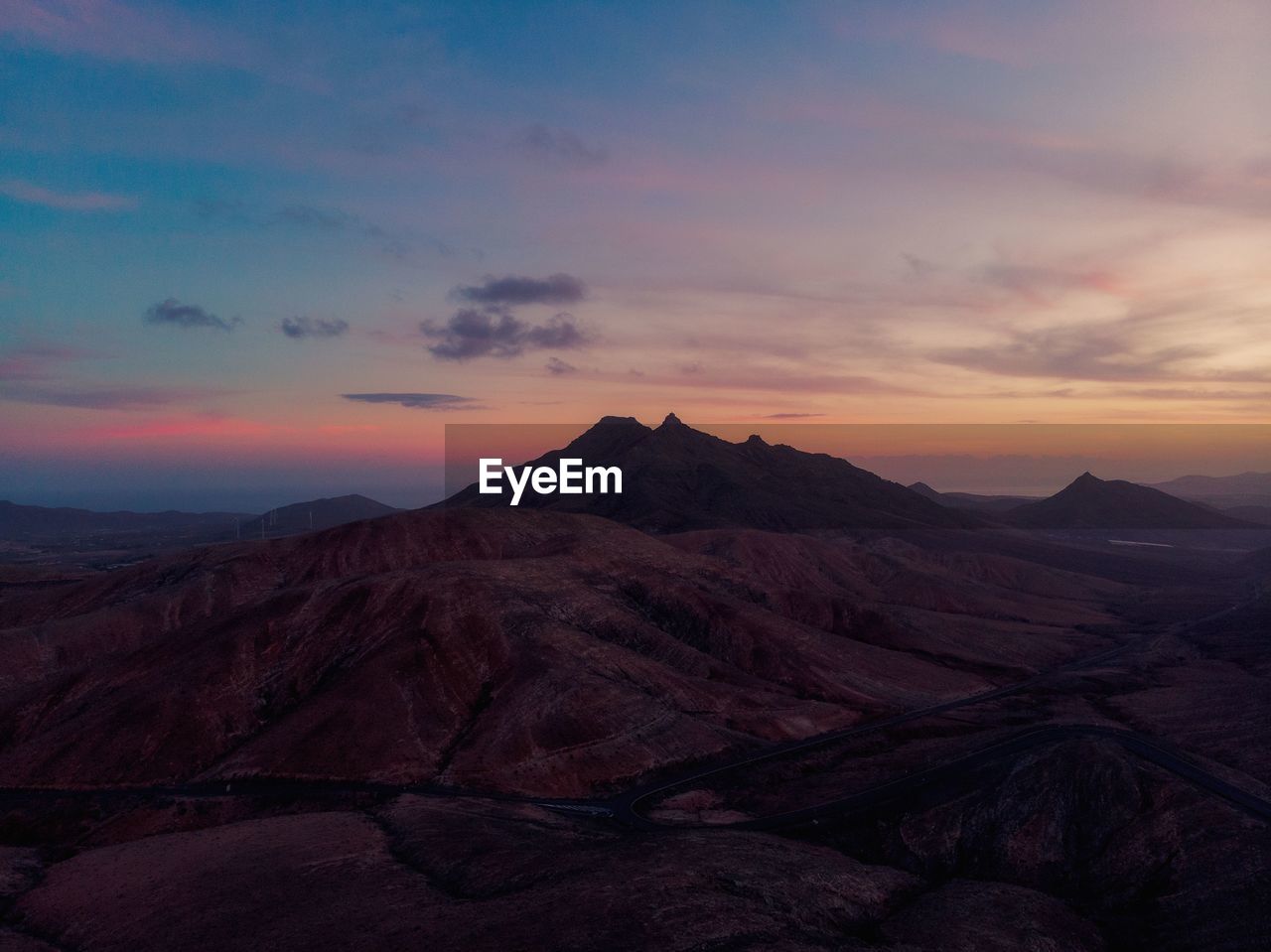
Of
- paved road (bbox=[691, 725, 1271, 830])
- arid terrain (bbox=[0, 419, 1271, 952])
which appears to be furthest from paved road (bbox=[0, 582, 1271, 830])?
arid terrain (bbox=[0, 419, 1271, 952])

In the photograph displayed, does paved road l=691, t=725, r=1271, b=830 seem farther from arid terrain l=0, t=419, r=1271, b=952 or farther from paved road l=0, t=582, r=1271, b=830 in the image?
arid terrain l=0, t=419, r=1271, b=952

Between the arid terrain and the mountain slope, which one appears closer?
the arid terrain

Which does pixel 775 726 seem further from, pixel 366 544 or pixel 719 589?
pixel 366 544

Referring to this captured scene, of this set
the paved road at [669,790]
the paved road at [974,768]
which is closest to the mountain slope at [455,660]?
the paved road at [669,790]

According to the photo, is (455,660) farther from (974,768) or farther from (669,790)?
(974,768)

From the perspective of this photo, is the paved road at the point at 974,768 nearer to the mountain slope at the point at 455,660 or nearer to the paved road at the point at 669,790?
the paved road at the point at 669,790

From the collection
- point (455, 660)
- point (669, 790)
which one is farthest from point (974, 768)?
point (455, 660)

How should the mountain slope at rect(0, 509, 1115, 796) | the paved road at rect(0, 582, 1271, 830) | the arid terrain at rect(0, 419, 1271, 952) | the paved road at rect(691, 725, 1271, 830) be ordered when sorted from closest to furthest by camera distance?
1. the arid terrain at rect(0, 419, 1271, 952)
2. the paved road at rect(691, 725, 1271, 830)
3. the paved road at rect(0, 582, 1271, 830)
4. the mountain slope at rect(0, 509, 1115, 796)

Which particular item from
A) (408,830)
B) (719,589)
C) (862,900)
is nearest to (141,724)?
(408,830)
